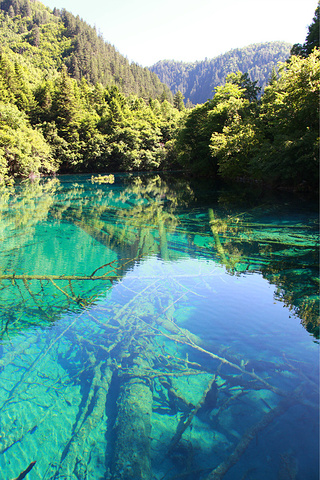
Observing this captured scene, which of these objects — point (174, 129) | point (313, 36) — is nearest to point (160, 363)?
point (313, 36)

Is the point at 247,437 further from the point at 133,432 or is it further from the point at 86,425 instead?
the point at 86,425

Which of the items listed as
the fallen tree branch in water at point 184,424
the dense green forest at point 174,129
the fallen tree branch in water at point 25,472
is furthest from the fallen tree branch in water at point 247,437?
the dense green forest at point 174,129

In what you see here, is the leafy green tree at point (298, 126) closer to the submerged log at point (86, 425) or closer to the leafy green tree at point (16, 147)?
the submerged log at point (86, 425)

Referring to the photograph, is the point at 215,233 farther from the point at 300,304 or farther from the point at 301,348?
the point at 301,348

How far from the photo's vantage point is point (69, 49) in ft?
398

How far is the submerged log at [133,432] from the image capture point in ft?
9.21

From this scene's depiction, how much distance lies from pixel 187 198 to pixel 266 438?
2010 cm

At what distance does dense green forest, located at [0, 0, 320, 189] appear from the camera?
1831 cm

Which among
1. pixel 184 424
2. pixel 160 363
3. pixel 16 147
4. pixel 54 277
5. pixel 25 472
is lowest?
pixel 25 472

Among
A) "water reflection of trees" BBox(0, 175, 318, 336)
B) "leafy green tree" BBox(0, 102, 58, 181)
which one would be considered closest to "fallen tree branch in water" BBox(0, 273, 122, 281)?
"water reflection of trees" BBox(0, 175, 318, 336)

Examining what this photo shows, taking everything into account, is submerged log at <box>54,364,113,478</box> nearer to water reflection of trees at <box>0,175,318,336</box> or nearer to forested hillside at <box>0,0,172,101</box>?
water reflection of trees at <box>0,175,318,336</box>

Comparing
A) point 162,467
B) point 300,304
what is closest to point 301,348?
point 300,304

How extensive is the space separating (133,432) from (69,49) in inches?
5855

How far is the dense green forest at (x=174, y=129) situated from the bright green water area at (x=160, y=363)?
12071mm
